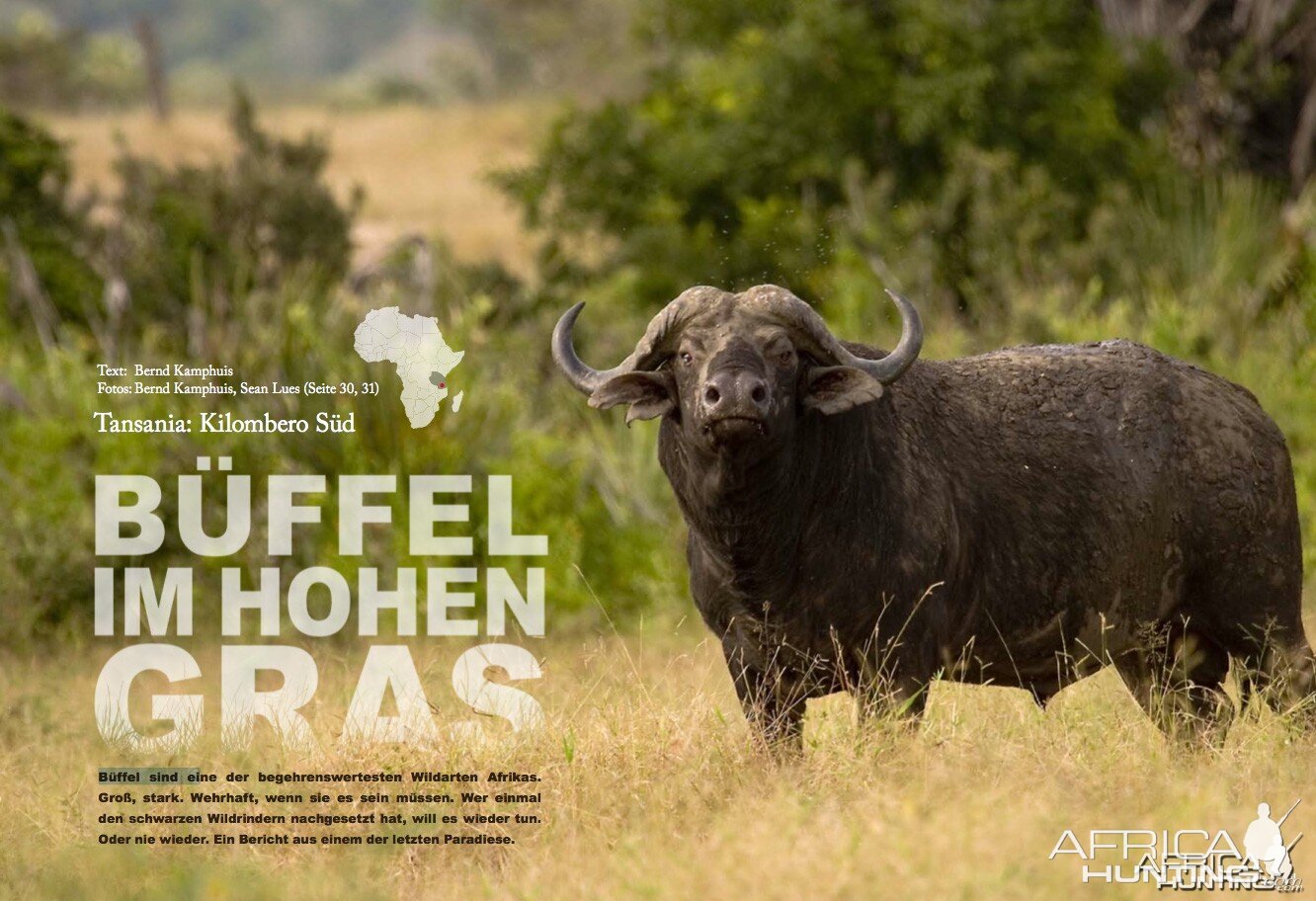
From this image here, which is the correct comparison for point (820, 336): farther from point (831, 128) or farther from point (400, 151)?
point (400, 151)

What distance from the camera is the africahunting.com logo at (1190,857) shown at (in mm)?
5191

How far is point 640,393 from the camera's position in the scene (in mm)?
6281

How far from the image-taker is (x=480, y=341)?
1415 cm

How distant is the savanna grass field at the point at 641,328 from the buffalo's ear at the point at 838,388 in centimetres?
103

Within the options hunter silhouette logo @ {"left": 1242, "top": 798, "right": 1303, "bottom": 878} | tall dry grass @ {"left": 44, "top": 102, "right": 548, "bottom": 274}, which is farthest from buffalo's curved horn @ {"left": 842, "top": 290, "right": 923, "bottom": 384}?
tall dry grass @ {"left": 44, "top": 102, "right": 548, "bottom": 274}

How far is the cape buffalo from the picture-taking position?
6.18 m

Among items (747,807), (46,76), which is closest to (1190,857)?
(747,807)

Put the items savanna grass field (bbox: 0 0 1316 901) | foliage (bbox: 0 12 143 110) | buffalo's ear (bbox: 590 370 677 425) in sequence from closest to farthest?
savanna grass field (bbox: 0 0 1316 901)
buffalo's ear (bbox: 590 370 677 425)
foliage (bbox: 0 12 143 110)

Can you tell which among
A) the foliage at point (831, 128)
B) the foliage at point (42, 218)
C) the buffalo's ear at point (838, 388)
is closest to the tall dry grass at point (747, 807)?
the buffalo's ear at point (838, 388)

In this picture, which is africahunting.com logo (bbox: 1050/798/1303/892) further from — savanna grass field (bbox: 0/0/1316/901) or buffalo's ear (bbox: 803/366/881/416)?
buffalo's ear (bbox: 803/366/881/416)

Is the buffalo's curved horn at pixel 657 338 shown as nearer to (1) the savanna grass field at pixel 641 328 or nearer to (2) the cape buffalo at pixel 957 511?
(2) the cape buffalo at pixel 957 511

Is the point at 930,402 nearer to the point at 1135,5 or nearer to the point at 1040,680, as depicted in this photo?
the point at 1040,680

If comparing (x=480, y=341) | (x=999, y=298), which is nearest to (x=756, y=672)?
(x=480, y=341)

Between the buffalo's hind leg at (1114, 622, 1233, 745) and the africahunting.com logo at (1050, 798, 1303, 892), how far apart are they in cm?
169
